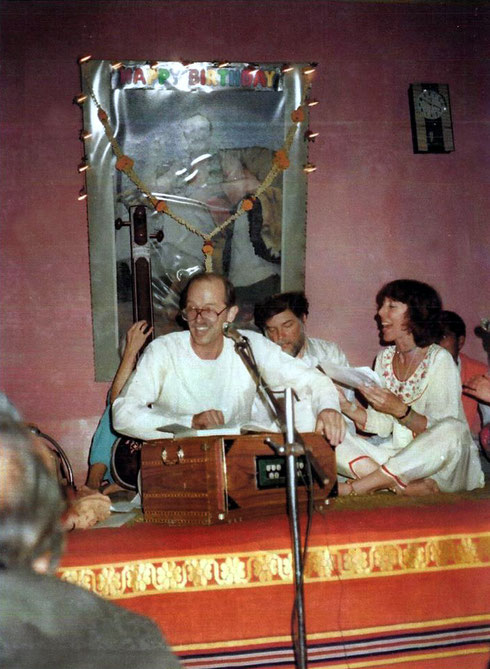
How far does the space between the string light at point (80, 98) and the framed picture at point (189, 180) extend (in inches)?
1.1

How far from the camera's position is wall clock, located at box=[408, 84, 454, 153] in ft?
16.8

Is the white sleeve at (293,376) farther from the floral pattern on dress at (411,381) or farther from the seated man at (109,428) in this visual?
the seated man at (109,428)

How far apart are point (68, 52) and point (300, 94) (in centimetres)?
151

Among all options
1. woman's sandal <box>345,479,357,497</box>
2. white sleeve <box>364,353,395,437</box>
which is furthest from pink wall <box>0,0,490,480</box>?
woman's sandal <box>345,479,357,497</box>

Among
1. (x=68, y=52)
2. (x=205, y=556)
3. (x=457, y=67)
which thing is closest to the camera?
(x=205, y=556)

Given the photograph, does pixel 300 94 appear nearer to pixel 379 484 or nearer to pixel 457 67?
pixel 457 67

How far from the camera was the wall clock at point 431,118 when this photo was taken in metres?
5.12

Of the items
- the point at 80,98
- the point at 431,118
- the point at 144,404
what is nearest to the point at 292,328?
the point at 144,404

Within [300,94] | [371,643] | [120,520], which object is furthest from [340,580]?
[300,94]

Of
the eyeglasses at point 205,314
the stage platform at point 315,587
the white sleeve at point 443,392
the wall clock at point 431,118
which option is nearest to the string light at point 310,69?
the wall clock at point 431,118

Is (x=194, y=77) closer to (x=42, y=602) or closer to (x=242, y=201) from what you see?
(x=242, y=201)

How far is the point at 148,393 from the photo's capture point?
3.90 meters

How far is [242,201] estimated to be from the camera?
16.6 ft

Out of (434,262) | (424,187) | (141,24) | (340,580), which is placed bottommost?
(340,580)
